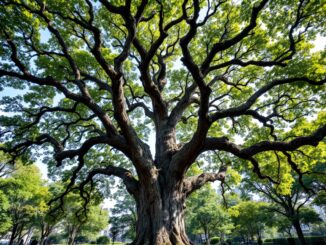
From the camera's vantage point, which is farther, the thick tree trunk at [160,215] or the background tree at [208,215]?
the background tree at [208,215]

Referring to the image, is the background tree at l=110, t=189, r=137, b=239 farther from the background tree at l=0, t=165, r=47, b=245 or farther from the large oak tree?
the large oak tree

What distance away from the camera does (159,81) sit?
9.92 metres

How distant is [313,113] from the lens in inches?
336

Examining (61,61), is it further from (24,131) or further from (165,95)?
(165,95)

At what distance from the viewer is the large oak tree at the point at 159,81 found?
5965mm

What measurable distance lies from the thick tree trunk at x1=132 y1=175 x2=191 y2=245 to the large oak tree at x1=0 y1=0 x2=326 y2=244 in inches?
1.3

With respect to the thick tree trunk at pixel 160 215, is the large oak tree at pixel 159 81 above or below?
above

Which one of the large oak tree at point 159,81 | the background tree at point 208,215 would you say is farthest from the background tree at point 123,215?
the large oak tree at point 159,81

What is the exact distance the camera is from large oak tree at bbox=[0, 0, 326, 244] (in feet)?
19.6

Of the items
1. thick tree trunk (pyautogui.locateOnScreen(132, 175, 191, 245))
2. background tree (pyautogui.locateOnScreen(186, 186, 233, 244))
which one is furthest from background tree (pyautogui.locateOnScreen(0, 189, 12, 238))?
background tree (pyautogui.locateOnScreen(186, 186, 233, 244))

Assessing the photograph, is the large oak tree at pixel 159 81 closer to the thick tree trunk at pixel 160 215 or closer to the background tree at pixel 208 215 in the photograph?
the thick tree trunk at pixel 160 215


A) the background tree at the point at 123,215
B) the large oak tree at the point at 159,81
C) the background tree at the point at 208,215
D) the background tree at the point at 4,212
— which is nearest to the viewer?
the large oak tree at the point at 159,81

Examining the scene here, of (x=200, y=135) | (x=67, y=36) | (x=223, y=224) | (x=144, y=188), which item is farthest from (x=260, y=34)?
(x=223, y=224)

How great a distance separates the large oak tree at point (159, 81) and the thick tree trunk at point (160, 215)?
3 centimetres
